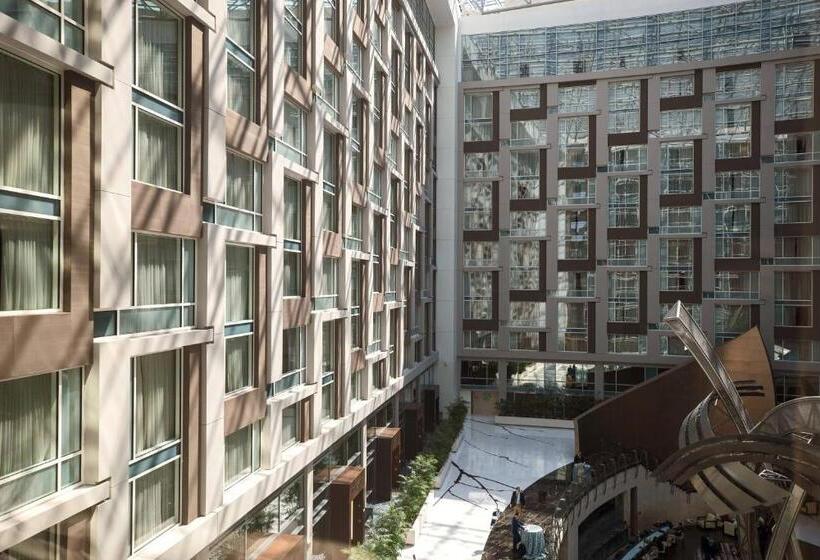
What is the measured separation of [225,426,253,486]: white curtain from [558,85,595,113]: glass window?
24.4 meters

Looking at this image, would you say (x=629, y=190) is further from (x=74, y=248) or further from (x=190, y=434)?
(x=74, y=248)

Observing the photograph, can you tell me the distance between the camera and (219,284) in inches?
374

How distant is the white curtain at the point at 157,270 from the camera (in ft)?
26.4

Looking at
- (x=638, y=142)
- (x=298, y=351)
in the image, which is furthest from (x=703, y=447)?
(x=638, y=142)

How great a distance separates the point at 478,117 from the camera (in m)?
31.3

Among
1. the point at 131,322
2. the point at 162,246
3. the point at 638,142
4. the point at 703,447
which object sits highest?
the point at 638,142

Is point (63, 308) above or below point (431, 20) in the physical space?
below

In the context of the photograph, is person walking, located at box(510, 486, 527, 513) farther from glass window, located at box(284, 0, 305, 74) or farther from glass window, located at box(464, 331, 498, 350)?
glass window, located at box(284, 0, 305, 74)

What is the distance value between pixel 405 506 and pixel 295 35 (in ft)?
39.5

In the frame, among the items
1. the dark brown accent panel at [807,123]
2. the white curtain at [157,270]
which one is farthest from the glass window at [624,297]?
the white curtain at [157,270]

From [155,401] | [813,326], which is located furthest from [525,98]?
[155,401]

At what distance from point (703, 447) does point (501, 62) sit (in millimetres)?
25461

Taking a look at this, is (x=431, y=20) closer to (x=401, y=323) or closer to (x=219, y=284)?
(x=401, y=323)

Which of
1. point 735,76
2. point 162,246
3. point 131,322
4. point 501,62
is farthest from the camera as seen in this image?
point 501,62
